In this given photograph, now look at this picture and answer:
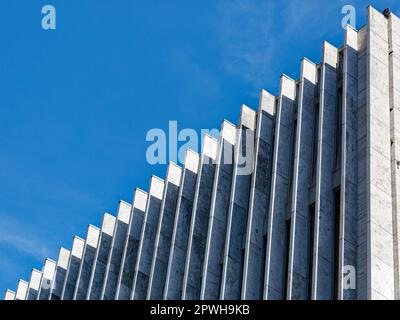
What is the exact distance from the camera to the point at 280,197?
36.7 metres

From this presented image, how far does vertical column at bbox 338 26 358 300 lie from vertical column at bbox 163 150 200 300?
10.7m

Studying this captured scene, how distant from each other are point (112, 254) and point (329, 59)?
640 inches

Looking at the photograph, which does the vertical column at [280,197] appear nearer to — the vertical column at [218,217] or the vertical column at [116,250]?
the vertical column at [218,217]

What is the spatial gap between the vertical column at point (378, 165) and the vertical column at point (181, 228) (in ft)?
38.6

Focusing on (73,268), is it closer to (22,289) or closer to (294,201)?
(22,289)

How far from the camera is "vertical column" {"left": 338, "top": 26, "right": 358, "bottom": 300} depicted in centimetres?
3111

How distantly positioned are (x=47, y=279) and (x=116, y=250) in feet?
25.5

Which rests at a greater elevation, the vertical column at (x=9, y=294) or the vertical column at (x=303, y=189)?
the vertical column at (x=9, y=294)

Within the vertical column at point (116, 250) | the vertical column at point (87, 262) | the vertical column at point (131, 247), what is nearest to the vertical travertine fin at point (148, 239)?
the vertical column at point (131, 247)

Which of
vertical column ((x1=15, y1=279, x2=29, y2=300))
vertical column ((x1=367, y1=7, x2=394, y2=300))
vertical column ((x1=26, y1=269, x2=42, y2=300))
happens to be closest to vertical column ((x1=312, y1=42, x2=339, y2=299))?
vertical column ((x1=367, y1=7, x2=394, y2=300))

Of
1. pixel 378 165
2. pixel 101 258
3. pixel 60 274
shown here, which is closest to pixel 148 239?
pixel 101 258

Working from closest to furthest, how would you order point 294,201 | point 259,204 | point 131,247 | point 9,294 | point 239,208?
point 294,201
point 259,204
point 239,208
point 131,247
point 9,294

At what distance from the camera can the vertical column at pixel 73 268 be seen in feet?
168

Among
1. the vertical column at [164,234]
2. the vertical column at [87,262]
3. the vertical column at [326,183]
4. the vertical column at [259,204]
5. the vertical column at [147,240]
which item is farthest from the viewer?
the vertical column at [87,262]
